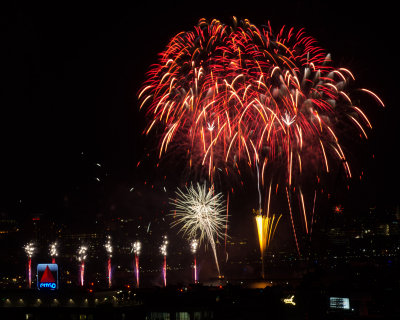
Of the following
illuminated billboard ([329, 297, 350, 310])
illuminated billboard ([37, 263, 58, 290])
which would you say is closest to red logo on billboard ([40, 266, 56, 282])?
illuminated billboard ([37, 263, 58, 290])

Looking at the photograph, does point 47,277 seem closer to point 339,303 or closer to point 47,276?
point 47,276

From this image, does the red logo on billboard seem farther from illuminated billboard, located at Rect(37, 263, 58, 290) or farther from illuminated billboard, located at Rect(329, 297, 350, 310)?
illuminated billboard, located at Rect(329, 297, 350, 310)

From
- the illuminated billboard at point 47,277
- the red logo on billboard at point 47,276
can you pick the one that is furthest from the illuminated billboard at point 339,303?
the red logo on billboard at point 47,276

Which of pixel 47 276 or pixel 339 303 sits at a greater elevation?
pixel 47 276

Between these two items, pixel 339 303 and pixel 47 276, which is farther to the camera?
pixel 339 303

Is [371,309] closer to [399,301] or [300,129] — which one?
[399,301]

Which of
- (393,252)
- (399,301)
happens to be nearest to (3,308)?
(399,301)

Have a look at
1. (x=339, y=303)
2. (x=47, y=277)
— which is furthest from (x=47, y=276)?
(x=339, y=303)

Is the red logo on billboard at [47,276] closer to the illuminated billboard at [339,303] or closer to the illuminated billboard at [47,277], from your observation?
the illuminated billboard at [47,277]

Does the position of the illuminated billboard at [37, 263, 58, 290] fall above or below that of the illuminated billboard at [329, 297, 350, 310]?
above
